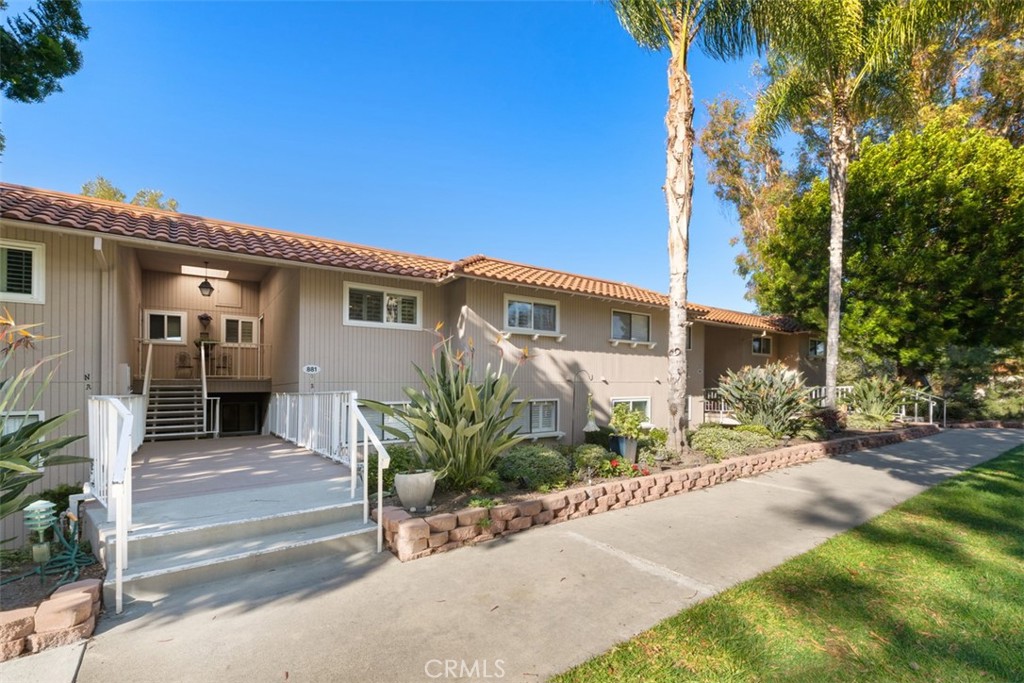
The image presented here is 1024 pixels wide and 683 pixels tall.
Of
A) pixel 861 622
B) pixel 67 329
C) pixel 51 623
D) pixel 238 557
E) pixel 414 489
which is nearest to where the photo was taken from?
pixel 51 623

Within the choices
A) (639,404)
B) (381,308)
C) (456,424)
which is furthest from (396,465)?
(639,404)

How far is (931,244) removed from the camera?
15.5 meters

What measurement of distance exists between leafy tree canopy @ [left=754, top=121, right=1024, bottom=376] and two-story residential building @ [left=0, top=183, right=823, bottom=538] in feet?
20.4

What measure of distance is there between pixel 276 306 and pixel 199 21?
6180 millimetres

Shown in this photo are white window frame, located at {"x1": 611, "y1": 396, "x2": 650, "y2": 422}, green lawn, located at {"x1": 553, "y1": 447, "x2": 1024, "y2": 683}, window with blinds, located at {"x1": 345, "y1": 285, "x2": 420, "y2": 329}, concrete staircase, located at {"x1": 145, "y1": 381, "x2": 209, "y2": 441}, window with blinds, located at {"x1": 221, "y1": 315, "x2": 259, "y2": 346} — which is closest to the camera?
green lawn, located at {"x1": 553, "y1": 447, "x2": 1024, "y2": 683}

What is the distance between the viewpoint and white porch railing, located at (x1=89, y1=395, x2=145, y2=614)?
367 centimetres

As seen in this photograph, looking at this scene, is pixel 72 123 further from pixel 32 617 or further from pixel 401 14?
pixel 32 617

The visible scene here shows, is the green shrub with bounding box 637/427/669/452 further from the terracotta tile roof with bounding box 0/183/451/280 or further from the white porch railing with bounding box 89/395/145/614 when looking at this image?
the white porch railing with bounding box 89/395/145/614

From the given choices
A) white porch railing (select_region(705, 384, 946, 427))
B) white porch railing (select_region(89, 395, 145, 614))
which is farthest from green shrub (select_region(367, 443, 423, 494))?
white porch railing (select_region(705, 384, 946, 427))

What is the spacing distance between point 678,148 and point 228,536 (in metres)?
9.61

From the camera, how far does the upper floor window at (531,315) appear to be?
11.8m

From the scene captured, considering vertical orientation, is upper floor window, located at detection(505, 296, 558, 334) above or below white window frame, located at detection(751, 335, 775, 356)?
above

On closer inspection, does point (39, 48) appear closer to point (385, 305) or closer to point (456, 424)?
point (385, 305)

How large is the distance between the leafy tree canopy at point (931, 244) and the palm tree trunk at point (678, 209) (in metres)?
11.0
